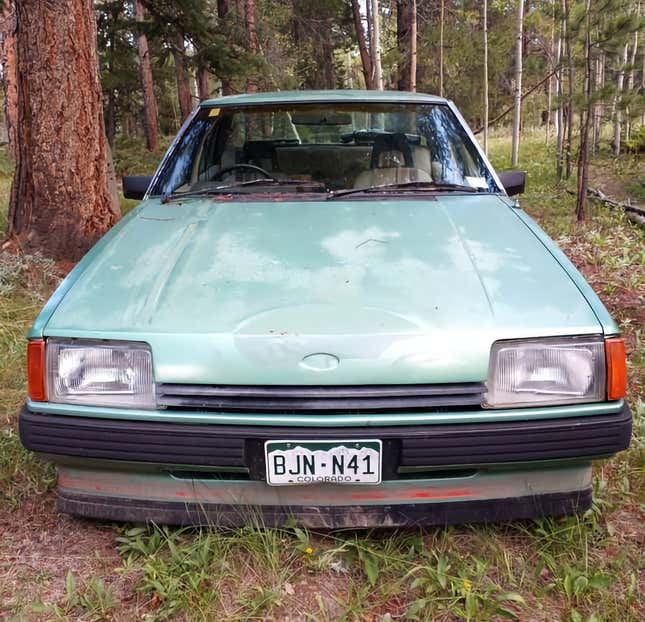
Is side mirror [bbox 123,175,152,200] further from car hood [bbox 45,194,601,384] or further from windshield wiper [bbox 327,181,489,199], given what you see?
windshield wiper [bbox 327,181,489,199]

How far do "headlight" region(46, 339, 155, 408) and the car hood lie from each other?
0.04 metres

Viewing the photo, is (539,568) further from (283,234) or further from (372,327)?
(283,234)

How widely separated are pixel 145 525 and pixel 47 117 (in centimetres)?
371

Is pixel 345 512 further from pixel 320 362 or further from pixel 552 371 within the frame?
pixel 552 371

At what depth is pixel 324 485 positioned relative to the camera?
1692mm

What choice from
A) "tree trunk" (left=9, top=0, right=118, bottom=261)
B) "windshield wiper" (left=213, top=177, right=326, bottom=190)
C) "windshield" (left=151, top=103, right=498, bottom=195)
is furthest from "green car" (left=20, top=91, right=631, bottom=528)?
"tree trunk" (left=9, top=0, right=118, bottom=261)

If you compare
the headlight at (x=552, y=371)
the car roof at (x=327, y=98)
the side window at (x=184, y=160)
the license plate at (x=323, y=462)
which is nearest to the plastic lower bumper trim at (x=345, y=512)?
the license plate at (x=323, y=462)

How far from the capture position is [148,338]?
1.60m

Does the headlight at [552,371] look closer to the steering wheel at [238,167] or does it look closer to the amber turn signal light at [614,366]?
the amber turn signal light at [614,366]

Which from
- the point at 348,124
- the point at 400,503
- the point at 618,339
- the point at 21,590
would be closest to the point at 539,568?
the point at 400,503

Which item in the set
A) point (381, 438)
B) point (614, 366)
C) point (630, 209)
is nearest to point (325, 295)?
point (381, 438)

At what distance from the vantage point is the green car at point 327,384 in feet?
5.13

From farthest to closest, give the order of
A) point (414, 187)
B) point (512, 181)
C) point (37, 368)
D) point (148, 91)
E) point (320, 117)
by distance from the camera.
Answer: point (148, 91) < point (320, 117) < point (512, 181) < point (414, 187) < point (37, 368)

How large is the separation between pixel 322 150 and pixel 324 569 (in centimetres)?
221
